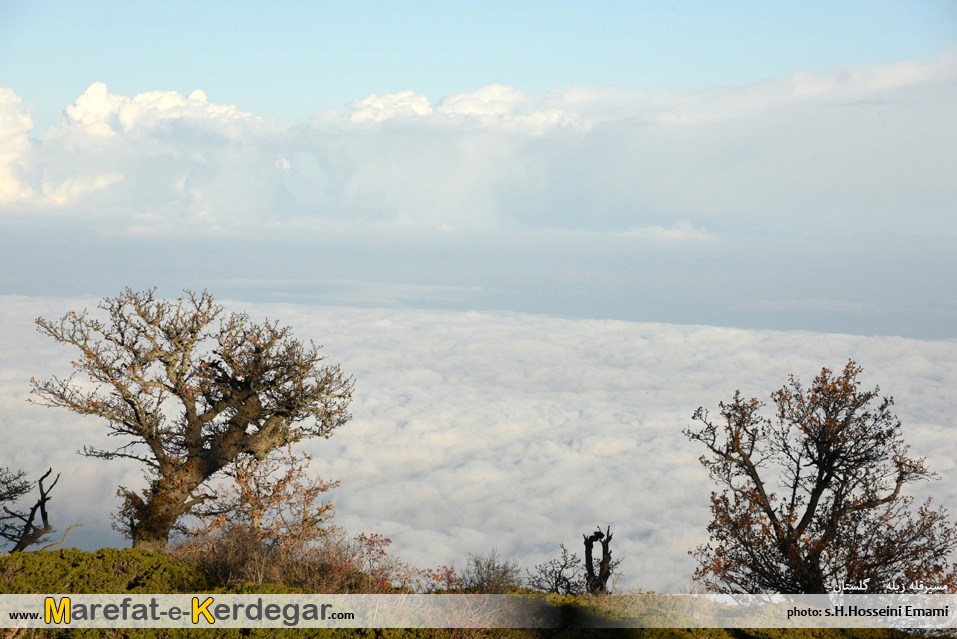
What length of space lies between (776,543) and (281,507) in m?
18.2

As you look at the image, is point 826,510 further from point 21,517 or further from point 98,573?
point 21,517

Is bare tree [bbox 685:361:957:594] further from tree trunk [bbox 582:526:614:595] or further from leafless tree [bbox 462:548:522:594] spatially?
leafless tree [bbox 462:548:522:594]

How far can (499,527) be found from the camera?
160375mm

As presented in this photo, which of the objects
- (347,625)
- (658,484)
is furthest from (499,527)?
(347,625)

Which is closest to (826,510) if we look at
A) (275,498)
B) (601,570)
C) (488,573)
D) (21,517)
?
(601,570)

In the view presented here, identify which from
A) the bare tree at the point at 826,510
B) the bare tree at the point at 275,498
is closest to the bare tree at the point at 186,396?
the bare tree at the point at 275,498

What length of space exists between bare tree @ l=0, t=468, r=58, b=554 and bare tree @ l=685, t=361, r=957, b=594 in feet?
72.6

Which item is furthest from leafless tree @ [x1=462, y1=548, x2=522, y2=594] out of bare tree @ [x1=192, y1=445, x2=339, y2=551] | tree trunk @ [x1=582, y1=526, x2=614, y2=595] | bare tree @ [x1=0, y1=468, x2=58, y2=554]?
bare tree @ [x1=0, y1=468, x2=58, y2=554]

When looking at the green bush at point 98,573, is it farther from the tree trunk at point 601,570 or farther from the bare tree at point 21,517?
the tree trunk at point 601,570

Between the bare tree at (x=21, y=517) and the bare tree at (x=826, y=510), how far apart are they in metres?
22.1

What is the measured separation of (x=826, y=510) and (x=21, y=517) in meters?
30.7

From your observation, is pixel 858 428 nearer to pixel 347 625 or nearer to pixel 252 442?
pixel 347 625

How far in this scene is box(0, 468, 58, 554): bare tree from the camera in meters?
25.2

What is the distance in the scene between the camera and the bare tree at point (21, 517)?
82.6 feet
